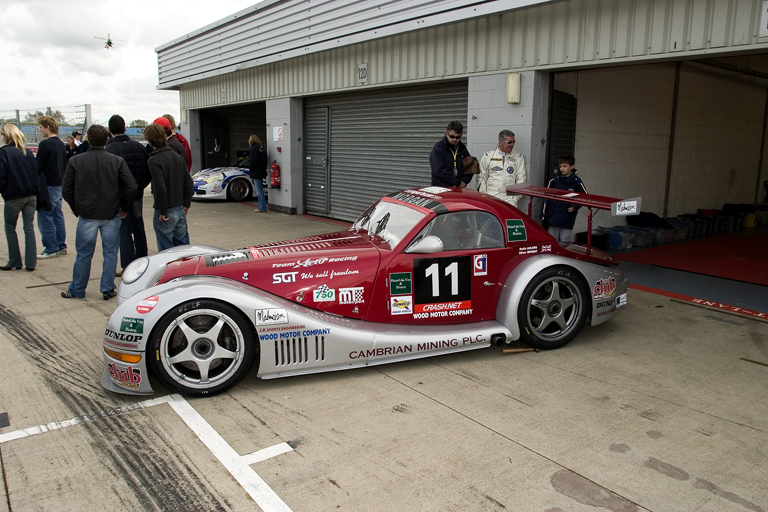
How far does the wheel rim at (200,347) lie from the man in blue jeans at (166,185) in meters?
3.10

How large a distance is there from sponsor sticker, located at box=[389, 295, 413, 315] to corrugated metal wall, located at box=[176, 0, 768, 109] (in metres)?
4.11

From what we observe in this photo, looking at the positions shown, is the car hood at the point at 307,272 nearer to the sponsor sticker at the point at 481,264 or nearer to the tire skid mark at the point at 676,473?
the sponsor sticker at the point at 481,264

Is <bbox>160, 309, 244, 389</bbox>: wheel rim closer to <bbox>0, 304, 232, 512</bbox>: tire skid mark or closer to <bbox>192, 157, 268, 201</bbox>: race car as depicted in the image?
<bbox>0, 304, 232, 512</bbox>: tire skid mark

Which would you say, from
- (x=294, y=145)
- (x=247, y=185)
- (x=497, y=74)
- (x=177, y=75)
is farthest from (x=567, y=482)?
(x=177, y=75)

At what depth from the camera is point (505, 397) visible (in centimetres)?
384

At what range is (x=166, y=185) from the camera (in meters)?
6.44

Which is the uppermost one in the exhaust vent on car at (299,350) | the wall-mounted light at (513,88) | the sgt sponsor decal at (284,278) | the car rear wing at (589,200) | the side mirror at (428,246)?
the wall-mounted light at (513,88)

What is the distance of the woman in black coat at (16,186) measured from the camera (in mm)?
6977

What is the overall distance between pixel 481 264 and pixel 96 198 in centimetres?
406

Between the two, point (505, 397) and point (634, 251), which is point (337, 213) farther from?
point (505, 397)

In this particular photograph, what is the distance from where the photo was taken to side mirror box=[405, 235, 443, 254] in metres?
4.27

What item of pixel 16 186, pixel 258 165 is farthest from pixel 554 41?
pixel 258 165

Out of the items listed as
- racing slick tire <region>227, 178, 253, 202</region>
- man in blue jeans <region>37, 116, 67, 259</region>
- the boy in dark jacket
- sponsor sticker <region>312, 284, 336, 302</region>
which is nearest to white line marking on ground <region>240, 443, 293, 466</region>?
sponsor sticker <region>312, 284, 336, 302</region>

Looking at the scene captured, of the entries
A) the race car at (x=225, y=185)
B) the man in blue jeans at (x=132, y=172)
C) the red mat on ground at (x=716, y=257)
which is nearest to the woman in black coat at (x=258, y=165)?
the race car at (x=225, y=185)
